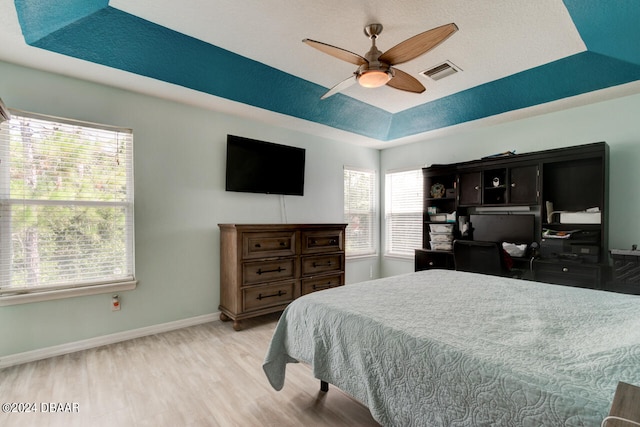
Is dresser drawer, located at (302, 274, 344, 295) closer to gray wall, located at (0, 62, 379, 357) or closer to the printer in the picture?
gray wall, located at (0, 62, 379, 357)

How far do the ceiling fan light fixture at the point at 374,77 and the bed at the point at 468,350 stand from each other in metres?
1.51

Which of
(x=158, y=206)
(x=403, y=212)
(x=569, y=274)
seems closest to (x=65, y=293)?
(x=158, y=206)

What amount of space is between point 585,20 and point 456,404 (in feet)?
9.06

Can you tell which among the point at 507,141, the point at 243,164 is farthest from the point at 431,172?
the point at 243,164

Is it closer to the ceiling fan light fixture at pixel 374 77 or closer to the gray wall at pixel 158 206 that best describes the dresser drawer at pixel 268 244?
the gray wall at pixel 158 206

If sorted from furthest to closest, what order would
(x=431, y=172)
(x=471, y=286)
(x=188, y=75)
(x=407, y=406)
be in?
(x=431, y=172), (x=188, y=75), (x=471, y=286), (x=407, y=406)

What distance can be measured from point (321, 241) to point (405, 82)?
6.71 ft

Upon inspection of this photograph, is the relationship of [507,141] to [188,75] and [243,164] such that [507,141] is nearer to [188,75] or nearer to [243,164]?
[243,164]

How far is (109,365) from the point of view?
234cm

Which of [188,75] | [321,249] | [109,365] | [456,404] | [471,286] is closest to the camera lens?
[456,404]

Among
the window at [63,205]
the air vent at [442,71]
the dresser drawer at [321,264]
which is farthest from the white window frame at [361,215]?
the window at [63,205]

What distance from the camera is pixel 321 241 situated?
12.2 feet

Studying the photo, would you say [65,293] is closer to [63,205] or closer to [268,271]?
[63,205]

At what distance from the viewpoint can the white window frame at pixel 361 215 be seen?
4844 millimetres
